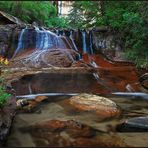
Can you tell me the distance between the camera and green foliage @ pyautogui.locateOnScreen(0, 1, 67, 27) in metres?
17.2

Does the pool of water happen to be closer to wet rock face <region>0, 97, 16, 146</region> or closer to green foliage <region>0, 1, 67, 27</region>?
wet rock face <region>0, 97, 16, 146</region>

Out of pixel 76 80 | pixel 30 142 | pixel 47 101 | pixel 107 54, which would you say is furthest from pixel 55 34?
pixel 30 142

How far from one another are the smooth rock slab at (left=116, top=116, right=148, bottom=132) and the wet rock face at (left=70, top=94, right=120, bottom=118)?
70 centimetres

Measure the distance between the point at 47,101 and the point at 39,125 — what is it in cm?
194

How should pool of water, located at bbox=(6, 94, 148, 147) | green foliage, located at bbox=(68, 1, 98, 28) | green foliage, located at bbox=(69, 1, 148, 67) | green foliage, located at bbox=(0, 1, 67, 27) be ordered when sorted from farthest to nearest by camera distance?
1. green foliage, located at bbox=(0, 1, 67, 27)
2. green foliage, located at bbox=(68, 1, 98, 28)
3. green foliage, located at bbox=(69, 1, 148, 67)
4. pool of water, located at bbox=(6, 94, 148, 147)

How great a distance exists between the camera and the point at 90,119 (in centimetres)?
679

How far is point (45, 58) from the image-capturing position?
480 inches

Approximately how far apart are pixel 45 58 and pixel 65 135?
6.71 metres

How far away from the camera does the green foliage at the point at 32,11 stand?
17188 millimetres

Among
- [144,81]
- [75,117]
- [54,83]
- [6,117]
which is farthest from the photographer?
[144,81]

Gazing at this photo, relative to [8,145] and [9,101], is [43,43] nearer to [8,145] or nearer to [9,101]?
[9,101]

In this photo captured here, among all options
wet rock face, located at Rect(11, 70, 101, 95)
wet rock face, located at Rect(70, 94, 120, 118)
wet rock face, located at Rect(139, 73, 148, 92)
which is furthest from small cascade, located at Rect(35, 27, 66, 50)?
wet rock face, located at Rect(70, 94, 120, 118)

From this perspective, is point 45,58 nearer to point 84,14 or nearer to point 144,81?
point 144,81

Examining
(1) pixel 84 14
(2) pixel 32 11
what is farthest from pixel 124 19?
(2) pixel 32 11
